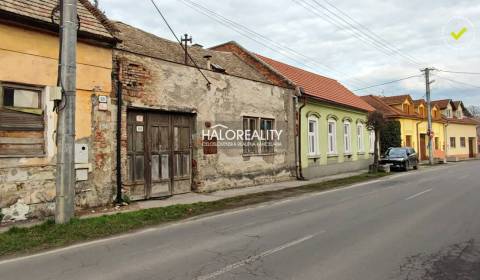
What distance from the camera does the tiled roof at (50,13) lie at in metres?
9.46

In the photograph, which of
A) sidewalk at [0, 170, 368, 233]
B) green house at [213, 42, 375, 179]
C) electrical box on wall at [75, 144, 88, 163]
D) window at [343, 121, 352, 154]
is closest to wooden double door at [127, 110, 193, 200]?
sidewalk at [0, 170, 368, 233]

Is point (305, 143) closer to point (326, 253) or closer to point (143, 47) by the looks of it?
point (143, 47)

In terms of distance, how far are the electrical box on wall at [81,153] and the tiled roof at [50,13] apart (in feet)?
10.0

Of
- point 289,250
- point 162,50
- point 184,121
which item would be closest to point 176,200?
point 184,121

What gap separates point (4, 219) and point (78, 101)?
342cm

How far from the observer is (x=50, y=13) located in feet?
34.2

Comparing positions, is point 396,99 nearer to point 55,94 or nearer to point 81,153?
point 81,153

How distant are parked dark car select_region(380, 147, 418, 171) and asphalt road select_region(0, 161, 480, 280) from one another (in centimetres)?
1680

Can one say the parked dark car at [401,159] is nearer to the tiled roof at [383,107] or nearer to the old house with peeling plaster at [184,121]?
the tiled roof at [383,107]

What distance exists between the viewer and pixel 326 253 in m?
6.25

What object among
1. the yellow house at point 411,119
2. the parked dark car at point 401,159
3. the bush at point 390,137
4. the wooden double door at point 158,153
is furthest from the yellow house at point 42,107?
the yellow house at point 411,119

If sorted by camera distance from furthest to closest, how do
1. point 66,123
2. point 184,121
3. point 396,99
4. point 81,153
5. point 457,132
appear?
point 457,132 → point 396,99 → point 184,121 → point 81,153 → point 66,123

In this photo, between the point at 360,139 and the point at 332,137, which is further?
the point at 360,139

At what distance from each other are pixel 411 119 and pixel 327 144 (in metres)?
20.4
